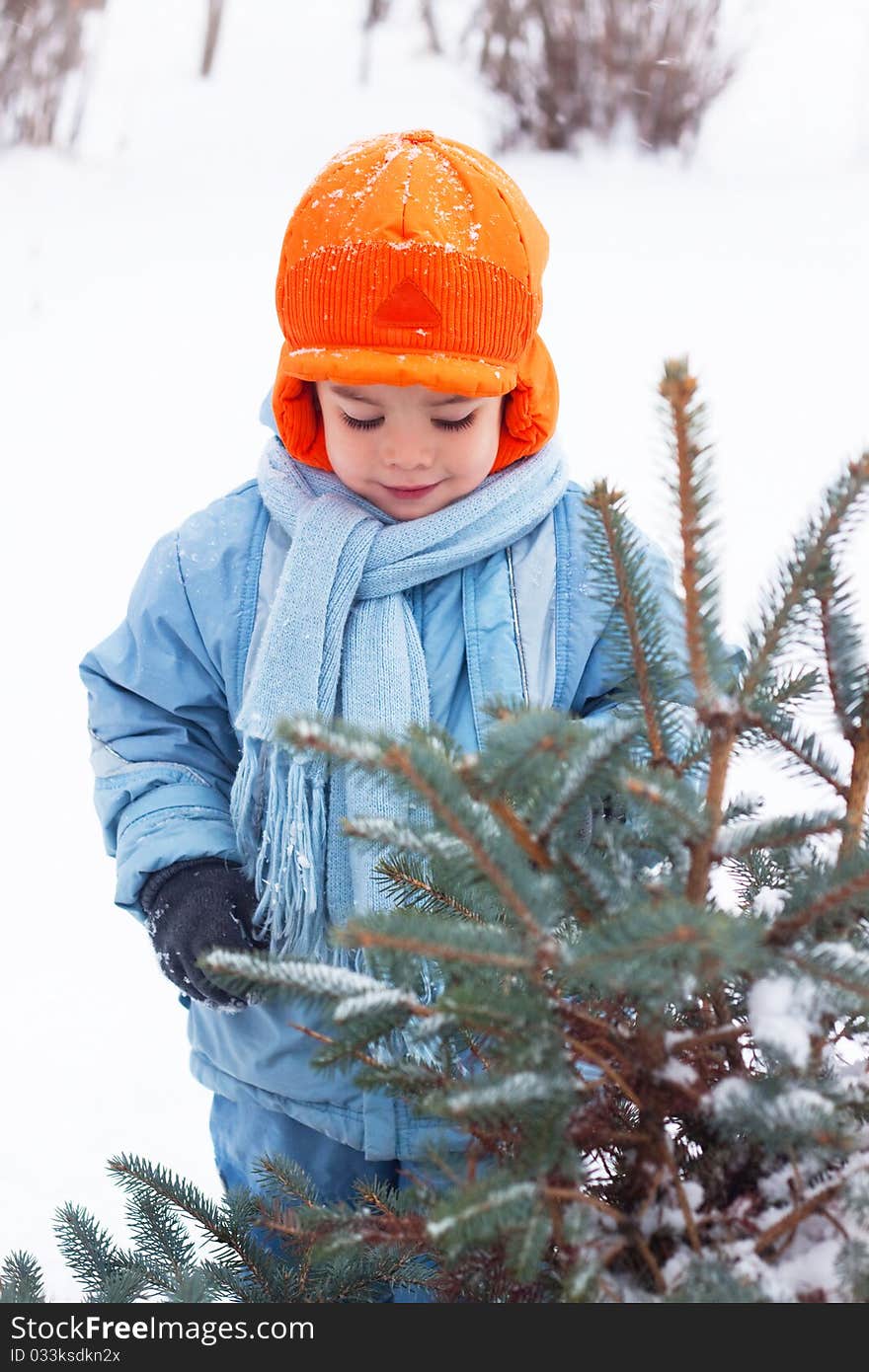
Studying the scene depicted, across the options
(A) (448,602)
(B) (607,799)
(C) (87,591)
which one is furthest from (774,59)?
(B) (607,799)

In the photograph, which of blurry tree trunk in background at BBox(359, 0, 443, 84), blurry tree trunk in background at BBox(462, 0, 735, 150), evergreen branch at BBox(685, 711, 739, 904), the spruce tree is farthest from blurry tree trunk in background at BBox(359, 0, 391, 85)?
evergreen branch at BBox(685, 711, 739, 904)

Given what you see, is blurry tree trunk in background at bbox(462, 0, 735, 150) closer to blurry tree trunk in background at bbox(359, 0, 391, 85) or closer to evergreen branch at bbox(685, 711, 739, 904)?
blurry tree trunk in background at bbox(359, 0, 391, 85)

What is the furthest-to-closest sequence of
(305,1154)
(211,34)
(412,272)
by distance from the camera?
1. (211,34)
2. (305,1154)
3. (412,272)

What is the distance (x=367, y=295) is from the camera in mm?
1033

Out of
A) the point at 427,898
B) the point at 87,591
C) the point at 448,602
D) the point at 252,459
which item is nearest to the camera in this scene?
the point at 427,898

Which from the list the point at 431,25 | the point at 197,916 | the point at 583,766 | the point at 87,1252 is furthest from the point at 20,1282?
the point at 431,25

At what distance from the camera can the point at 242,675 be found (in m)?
1.17

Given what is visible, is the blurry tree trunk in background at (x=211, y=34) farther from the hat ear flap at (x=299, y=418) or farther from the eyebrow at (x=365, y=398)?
the eyebrow at (x=365, y=398)

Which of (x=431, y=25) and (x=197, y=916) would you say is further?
(x=431, y=25)

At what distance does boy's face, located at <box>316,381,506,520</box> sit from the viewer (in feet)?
3.52

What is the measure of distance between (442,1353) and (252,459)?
2.99m

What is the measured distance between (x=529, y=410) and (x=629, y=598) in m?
0.51

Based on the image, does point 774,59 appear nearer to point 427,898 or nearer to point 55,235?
point 55,235

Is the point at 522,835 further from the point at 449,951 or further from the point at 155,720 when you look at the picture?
the point at 155,720
